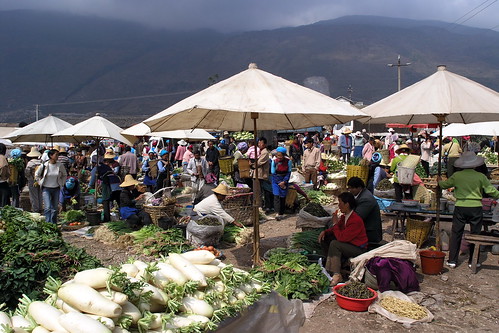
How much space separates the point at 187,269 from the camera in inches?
126

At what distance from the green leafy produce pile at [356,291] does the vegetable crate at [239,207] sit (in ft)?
13.6

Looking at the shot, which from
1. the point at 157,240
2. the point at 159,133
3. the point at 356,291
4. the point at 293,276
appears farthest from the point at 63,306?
the point at 159,133

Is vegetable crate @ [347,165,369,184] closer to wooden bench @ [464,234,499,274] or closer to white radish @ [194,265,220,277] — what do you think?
wooden bench @ [464,234,499,274]

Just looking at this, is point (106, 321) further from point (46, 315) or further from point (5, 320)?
point (5, 320)

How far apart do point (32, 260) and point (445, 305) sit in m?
4.86

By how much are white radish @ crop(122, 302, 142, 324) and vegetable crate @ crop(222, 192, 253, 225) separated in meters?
6.21

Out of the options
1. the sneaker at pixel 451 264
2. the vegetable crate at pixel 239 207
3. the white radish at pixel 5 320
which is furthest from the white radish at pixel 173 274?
the vegetable crate at pixel 239 207

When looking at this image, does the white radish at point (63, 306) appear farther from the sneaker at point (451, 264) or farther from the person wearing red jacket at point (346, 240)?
the sneaker at point (451, 264)

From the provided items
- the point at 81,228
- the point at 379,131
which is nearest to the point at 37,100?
the point at 379,131

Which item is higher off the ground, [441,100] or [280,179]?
[441,100]

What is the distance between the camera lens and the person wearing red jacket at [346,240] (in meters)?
5.62

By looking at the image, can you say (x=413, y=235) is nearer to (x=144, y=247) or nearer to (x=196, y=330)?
(x=144, y=247)

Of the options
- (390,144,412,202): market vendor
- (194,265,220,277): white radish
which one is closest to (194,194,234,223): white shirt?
(390,144,412,202): market vendor

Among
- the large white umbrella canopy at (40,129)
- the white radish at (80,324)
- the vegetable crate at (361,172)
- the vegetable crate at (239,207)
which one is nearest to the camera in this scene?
the white radish at (80,324)
